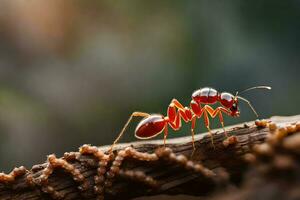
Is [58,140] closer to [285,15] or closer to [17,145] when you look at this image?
[17,145]

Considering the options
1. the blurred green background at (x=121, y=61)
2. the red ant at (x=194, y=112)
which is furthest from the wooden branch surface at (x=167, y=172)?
the blurred green background at (x=121, y=61)

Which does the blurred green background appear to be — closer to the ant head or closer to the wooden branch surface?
the ant head

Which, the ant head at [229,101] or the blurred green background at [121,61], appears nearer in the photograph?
the ant head at [229,101]

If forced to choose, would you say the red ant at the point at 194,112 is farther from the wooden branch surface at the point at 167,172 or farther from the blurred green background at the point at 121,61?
the blurred green background at the point at 121,61

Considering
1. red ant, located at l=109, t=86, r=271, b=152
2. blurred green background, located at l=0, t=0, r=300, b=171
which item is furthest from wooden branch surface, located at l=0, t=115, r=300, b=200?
blurred green background, located at l=0, t=0, r=300, b=171

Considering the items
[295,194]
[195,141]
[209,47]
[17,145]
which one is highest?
[209,47]

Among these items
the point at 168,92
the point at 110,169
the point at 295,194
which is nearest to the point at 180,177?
the point at 110,169
